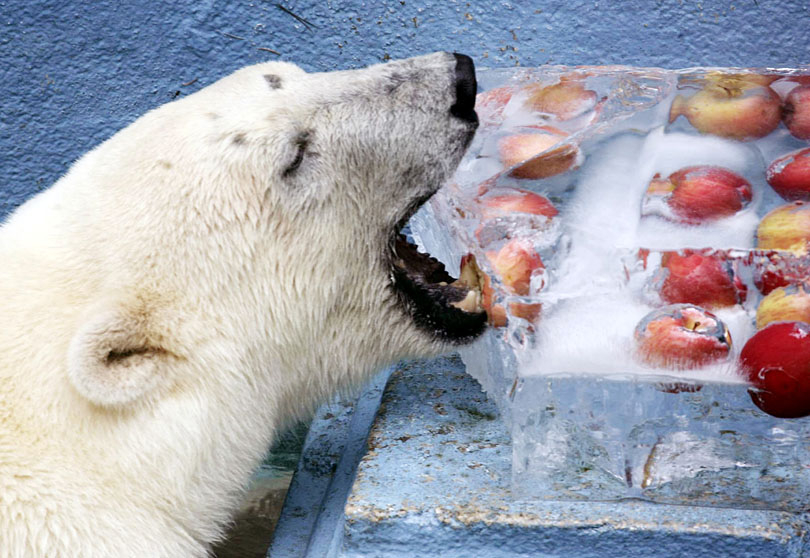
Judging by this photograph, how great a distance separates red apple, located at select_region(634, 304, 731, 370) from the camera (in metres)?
1.90

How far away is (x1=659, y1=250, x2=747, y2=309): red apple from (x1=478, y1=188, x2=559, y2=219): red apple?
1.24ft

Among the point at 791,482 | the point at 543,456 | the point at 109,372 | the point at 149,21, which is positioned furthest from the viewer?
the point at 149,21

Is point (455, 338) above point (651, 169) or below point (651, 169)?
below

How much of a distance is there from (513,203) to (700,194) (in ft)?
1.48

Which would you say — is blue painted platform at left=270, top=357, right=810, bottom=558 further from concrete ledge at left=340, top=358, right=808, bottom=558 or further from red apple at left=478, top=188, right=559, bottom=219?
red apple at left=478, top=188, right=559, bottom=219

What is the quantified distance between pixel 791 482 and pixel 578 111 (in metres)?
1.11

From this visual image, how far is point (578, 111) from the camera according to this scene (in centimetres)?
250

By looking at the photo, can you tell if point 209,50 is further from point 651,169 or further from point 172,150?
point 651,169

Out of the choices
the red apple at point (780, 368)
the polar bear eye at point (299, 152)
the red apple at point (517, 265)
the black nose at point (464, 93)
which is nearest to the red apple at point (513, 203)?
the red apple at point (517, 265)

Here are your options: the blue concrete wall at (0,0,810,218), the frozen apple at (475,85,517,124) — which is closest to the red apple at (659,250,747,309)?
the frozen apple at (475,85,517,124)

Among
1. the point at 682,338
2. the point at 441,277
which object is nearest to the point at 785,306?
the point at 682,338

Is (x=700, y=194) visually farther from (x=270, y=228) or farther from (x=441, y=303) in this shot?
(x=270, y=228)

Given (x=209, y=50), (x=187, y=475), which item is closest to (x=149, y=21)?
(x=209, y=50)

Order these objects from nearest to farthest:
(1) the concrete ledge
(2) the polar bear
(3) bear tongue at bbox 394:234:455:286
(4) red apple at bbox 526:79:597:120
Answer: (1) the concrete ledge, (2) the polar bear, (3) bear tongue at bbox 394:234:455:286, (4) red apple at bbox 526:79:597:120
